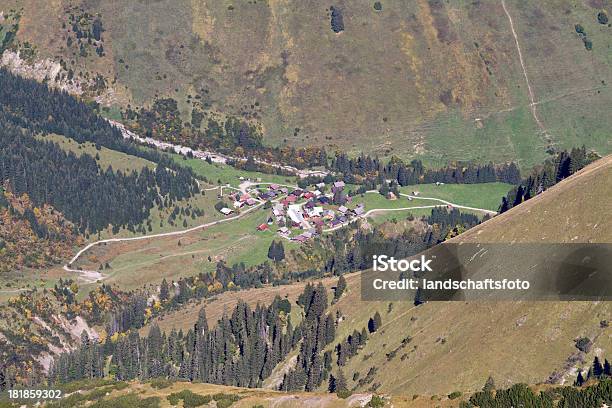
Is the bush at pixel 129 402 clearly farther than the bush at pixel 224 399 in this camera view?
Yes

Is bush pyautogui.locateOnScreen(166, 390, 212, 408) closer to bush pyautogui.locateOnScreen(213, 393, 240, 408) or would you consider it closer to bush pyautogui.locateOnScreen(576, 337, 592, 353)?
bush pyautogui.locateOnScreen(213, 393, 240, 408)

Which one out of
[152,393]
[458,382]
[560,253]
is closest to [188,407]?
[152,393]

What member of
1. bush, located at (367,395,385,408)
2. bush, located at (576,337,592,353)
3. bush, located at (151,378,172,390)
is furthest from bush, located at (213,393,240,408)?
bush, located at (576,337,592,353)

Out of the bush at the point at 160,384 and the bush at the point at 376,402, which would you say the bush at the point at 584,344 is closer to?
the bush at the point at 376,402

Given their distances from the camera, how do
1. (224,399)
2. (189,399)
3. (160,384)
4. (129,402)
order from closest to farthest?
(224,399)
(189,399)
(129,402)
(160,384)

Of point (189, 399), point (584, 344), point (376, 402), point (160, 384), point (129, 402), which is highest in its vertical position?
point (376, 402)

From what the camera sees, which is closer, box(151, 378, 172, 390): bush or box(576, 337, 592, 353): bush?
box(151, 378, 172, 390): bush

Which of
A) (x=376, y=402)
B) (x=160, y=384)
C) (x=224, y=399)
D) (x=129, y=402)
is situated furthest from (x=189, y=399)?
(x=376, y=402)

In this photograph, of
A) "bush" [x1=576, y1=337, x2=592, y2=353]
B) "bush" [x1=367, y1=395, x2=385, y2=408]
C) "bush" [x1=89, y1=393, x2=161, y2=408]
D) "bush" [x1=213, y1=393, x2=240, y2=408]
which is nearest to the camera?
"bush" [x1=367, y1=395, x2=385, y2=408]

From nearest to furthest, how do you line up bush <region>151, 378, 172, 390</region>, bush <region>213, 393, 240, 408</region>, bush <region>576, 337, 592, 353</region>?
bush <region>213, 393, 240, 408</region>, bush <region>151, 378, 172, 390</region>, bush <region>576, 337, 592, 353</region>

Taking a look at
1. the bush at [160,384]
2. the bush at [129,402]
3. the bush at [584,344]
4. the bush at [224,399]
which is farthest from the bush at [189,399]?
the bush at [584,344]

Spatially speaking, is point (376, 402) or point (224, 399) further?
point (224, 399)

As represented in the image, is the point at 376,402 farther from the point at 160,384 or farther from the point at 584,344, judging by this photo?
the point at 584,344
